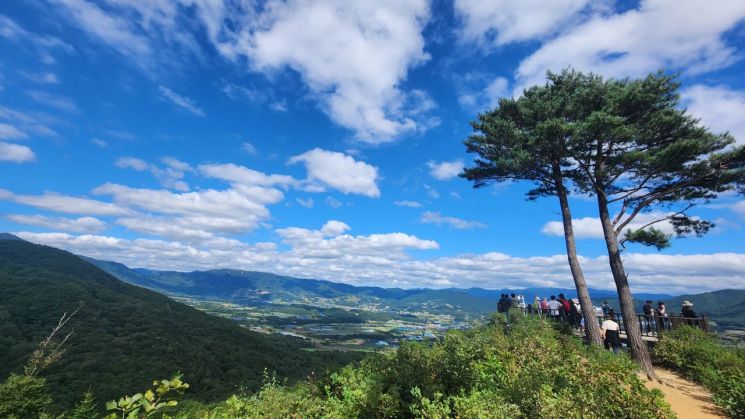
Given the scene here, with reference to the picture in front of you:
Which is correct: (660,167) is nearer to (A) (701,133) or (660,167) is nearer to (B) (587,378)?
(A) (701,133)

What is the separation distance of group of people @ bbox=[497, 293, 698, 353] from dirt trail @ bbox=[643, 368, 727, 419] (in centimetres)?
186

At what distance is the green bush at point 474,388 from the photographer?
5262 mm

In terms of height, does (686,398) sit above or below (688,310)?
below

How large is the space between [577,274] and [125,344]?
348 feet

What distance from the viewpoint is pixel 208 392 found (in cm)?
6625

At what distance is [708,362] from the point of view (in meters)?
10.5

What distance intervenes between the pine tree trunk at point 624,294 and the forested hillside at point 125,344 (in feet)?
147

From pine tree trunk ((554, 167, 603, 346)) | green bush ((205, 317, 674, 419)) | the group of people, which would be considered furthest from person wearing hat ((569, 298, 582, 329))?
green bush ((205, 317, 674, 419))

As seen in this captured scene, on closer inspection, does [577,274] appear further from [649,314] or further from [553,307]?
[553,307]

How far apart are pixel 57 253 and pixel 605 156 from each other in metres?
261

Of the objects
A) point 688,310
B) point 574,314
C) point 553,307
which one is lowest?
point 574,314

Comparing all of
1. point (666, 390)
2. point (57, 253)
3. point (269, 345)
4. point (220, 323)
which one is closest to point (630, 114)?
point (666, 390)

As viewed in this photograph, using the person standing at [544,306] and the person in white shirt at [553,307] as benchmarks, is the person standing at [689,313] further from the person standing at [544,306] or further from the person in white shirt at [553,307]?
the person standing at [544,306]

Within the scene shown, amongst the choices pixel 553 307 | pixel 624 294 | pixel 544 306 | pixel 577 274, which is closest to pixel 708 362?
pixel 624 294
